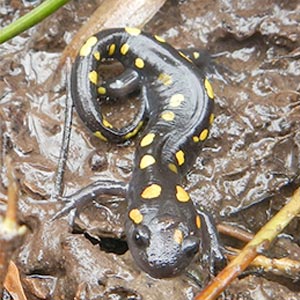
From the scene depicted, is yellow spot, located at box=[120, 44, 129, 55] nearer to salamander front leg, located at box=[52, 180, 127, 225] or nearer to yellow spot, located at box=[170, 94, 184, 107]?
yellow spot, located at box=[170, 94, 184, 107]

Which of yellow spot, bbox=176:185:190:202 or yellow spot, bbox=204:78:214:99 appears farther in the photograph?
yellow spot, bbox=204:78:214:99

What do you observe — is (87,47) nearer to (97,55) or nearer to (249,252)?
(97,55)

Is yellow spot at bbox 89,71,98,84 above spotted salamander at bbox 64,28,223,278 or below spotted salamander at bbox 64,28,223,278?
above

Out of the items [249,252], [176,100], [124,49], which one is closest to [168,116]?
[176,100]

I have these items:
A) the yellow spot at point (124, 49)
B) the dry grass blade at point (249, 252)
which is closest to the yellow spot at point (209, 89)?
the yellow spot at point (124, 49)

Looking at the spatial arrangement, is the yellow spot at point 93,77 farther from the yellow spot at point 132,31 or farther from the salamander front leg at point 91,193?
the salamander front leg at point 91,193

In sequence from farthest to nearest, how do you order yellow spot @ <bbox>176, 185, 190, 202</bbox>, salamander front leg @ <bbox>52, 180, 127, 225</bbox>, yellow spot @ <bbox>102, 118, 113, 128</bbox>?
1. yellow spot @ <bbox>102, 118, 113, 128</bbox>
2. salamander front leg @ <bbox>52, 180, 127, 225</bbox>
3. yellow spot @ <bbox>176, 185, 190, 202</bbox>

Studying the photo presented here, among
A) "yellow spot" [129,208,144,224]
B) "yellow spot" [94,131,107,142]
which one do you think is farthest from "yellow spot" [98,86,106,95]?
"yellow spot" [129,208,144,224]

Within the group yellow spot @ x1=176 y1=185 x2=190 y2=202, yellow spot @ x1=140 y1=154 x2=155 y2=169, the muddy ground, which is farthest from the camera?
yellow spot @ x1=140 y1=154 x2=155 y2=169

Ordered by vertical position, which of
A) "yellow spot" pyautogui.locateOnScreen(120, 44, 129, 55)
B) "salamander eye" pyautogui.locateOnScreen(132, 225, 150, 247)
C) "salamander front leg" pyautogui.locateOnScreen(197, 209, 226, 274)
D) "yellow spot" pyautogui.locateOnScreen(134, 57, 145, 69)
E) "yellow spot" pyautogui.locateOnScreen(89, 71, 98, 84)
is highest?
"yellow spot" pyautogui.locateOnScreen(89, 71, 98, 84)
